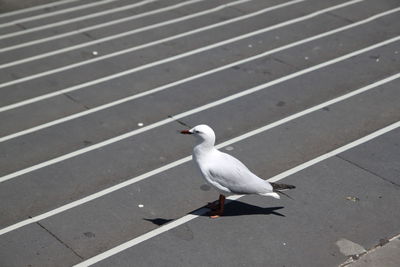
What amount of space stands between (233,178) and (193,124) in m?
3.04

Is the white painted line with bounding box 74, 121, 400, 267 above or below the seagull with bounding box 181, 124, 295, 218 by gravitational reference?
below

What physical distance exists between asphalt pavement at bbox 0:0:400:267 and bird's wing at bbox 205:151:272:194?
0.47 metres

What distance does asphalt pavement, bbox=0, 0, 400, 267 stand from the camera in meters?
7.29

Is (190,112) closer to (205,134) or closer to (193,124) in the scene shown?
(193,124)

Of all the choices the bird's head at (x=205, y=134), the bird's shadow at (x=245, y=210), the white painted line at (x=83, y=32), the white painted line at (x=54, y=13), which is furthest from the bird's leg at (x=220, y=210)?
the white painted line at (x=54, y=13)

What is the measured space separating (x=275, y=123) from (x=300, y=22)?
5.14 m

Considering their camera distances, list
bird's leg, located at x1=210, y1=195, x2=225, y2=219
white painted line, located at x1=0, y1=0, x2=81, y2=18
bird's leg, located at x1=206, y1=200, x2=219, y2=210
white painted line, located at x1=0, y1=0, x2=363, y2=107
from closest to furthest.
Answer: bird's leg, located at x1=210, y1=195, x2=225, y2=219 < bird's leg, located at x1=206, y1=200, x2=219, y2=210 < white painted line, located at x1=0, y1=0, x2=363, y2=107 < white painted line, located at x1=0, y1=0, x2=81, y2=18

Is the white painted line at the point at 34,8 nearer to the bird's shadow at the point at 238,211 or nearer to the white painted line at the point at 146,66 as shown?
the white painted line at the point at 146,66

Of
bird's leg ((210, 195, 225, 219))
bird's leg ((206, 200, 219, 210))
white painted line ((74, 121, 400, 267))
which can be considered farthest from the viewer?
bird's leg ((206, 200, 219, 210))

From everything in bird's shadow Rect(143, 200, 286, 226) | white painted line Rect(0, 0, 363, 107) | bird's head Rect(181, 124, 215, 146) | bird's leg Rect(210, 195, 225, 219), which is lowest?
bird's shadow Rect(143, 200, 286, 226)

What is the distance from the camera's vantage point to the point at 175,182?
28.2ft

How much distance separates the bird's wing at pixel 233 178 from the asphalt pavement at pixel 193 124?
47 cm

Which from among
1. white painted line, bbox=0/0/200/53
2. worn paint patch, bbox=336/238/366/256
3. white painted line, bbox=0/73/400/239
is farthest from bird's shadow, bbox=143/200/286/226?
white painted line, bbox=0/0/200/53

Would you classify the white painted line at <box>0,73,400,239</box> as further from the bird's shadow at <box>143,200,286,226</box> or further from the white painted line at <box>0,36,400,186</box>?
the bird's shadow at <box>143,200,286,226</box>
